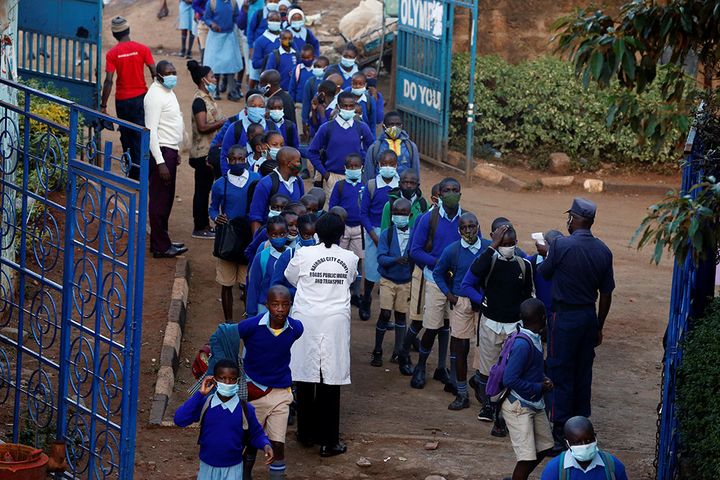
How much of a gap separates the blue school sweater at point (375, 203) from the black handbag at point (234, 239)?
46.5 inches

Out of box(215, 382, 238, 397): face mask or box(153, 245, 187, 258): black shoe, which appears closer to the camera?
box(215, 382, 238, 397): face mask

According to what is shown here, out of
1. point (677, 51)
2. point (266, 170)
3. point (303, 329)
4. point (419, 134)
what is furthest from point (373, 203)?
point (419, 134)

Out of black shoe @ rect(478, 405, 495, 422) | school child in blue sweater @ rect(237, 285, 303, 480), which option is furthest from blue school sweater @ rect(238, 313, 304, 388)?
black shoe @ rect(478, 405, 495, 422)

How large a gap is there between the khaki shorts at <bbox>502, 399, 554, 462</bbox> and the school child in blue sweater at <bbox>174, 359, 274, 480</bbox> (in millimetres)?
1774

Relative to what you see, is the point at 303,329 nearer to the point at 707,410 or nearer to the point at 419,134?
the point at 707,410

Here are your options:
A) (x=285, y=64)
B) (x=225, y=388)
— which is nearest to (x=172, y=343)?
(x=225, y=388)

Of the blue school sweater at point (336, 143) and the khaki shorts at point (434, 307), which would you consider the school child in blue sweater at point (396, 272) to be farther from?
the blue school sweater at point (336, 143)

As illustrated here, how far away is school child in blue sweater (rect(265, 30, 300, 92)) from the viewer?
54.2 feet

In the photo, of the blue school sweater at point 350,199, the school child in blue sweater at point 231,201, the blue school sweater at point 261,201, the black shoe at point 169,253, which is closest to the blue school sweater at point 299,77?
the black shoe at point 169,253

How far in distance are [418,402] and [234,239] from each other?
2186mm

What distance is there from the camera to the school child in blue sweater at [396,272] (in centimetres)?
1080

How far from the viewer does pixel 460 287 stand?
392 inches

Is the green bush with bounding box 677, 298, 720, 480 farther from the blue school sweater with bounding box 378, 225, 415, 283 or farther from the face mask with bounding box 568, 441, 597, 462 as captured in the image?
the blue school sweater with bounding box 378, 225, 415, 283

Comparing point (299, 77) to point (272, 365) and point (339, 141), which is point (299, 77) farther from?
point (272, 365)
